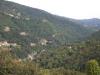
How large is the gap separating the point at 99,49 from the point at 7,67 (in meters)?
94.3

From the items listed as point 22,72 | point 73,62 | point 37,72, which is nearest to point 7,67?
point 22,72

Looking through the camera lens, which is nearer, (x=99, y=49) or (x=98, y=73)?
(x=98, y=73)

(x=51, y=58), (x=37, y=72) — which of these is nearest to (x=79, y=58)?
(x=51, y=58)

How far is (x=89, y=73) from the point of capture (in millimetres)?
113125

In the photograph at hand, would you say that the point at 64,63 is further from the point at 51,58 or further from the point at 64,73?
the point at 64,73

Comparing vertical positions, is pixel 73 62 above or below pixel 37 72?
below

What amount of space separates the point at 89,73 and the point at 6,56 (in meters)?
35.9

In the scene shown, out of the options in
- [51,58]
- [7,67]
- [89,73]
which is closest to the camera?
[7,67]

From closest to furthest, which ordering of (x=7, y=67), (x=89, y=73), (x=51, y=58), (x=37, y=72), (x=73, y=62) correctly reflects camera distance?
(x=7, y=67)
(x=37, y=72)
(x=89, y=73)
(x=73, y=62)
(x=51, y=58)

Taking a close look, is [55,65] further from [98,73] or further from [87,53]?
[98,73]

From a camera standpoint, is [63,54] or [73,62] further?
[63,54]

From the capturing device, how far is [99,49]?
168 meters

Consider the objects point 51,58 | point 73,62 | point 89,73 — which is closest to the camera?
point 89,73

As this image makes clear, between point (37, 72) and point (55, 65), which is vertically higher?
point (37, 72)
